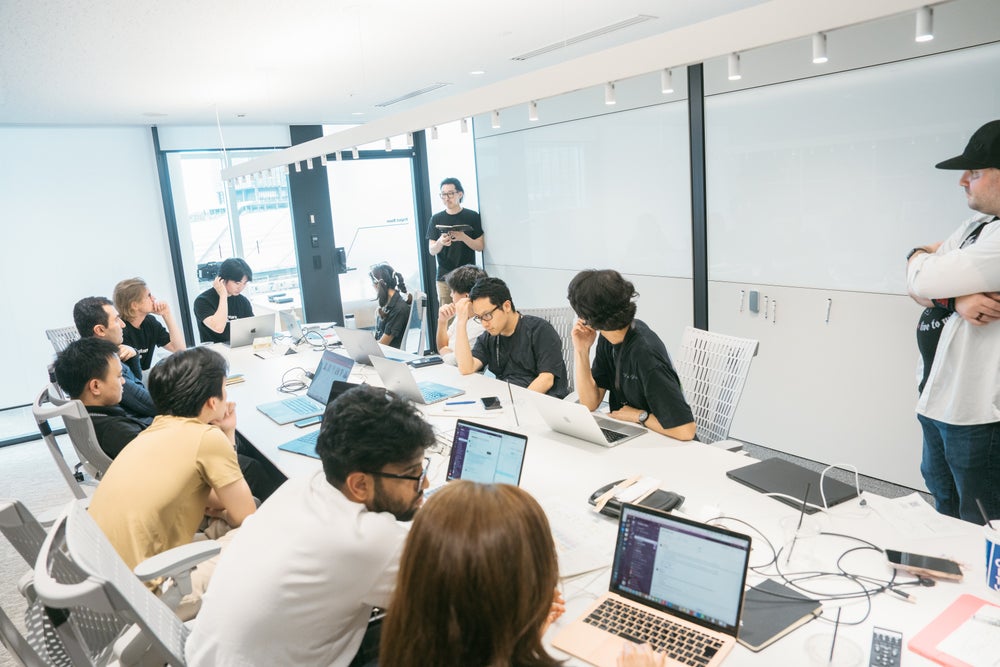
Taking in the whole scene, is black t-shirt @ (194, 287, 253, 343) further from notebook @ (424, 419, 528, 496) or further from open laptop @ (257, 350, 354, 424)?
notebook @ (424, 419, 528, 496)

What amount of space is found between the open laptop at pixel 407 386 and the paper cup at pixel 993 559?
7.35ft

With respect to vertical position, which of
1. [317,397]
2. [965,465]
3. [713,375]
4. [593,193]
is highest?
[593,193]

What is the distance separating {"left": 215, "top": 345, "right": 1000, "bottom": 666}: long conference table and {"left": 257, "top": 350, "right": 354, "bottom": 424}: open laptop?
8.1 inches

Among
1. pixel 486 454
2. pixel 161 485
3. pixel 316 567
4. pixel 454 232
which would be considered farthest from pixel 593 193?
pixel 316 567

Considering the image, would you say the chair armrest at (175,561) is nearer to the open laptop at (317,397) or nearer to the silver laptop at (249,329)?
the open laptop at (317,397)

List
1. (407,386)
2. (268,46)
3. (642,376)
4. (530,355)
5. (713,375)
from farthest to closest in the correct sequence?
1. (530,355)
2. (268,46)
3. (407,386)
4. (713,375)
5. (642,376)

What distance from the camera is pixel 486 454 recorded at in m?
2.20

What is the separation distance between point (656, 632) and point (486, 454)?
840mm

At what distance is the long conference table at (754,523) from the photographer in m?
1.52

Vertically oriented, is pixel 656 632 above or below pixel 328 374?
below

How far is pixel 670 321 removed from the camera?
4844 mm

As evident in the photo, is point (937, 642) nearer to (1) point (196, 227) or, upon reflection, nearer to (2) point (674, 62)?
(2) point (674, 62)

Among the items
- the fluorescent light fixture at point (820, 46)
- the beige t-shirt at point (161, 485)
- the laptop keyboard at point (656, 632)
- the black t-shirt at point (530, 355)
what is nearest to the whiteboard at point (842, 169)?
the black t-shirt at point (530, 355)

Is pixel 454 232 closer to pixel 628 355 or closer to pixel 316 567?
pixel 628 355
